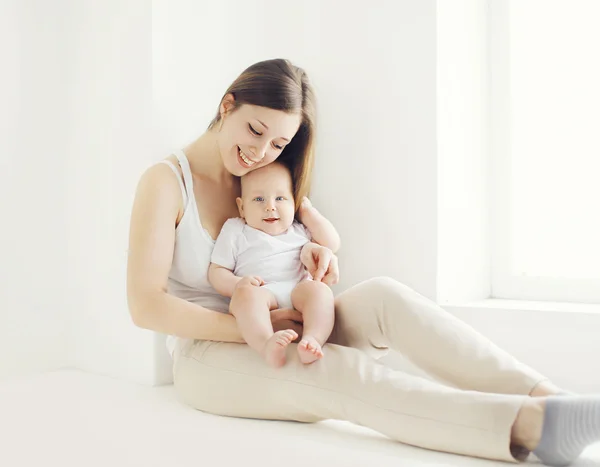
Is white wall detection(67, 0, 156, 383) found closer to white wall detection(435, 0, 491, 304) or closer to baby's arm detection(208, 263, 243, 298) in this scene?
baby's arm detection(208, 263, 243, 298)

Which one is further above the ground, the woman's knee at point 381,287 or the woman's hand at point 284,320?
the woman's knee at point 381,287

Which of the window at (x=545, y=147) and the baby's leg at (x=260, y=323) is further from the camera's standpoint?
the window at (x=545, y=147)

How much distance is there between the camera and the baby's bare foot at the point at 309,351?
1.27 metres

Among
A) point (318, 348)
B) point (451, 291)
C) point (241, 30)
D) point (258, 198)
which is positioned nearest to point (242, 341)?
point (318, 348)

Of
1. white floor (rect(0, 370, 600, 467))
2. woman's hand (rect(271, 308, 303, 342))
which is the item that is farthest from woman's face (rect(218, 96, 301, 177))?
white floor (rect(0, 370, 600, 467))

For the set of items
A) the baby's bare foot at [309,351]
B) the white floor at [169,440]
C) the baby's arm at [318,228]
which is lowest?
the white floor at [169,440]

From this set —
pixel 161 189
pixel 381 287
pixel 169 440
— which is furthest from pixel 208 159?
pixel 169 440

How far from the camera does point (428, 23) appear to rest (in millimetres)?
1767

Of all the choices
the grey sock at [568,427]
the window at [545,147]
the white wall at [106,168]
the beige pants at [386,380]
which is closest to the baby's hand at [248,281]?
the beige pants at [386,380]

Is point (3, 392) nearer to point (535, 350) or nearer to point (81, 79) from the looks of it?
point (81, 79)

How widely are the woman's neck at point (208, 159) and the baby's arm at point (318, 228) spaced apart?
0.22 m

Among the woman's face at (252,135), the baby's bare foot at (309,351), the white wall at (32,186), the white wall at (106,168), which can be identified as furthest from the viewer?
the white wall at (32,186)

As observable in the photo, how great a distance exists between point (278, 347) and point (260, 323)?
10cm

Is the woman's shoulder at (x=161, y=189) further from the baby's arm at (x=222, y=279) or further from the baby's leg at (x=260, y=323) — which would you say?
the baby's leg at (x=260, y=323)
